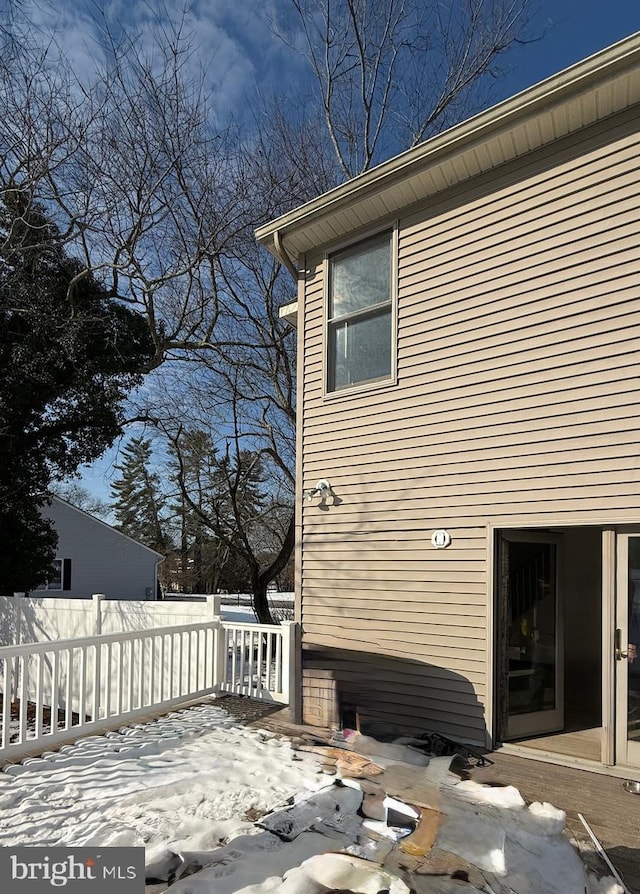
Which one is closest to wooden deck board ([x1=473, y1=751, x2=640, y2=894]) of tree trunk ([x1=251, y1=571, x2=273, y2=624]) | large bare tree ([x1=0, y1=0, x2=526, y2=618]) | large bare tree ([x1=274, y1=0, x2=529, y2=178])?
tree trunk ([x1=251, y1=571, x2=273, y2=624])

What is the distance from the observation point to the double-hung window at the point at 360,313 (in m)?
5.78

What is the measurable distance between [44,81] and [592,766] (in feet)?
30.5

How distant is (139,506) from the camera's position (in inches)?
1137

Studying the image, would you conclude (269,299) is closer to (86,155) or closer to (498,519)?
(86,155)

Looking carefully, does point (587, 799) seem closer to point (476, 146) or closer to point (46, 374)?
point (476, 146)

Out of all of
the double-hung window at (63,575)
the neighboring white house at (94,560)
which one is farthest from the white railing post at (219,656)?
the double-hung window at (63,575)

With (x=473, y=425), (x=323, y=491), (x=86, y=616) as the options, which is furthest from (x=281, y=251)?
(x=86, y=616)

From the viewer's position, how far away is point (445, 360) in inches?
207

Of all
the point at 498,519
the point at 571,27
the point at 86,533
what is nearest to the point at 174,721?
the point at 498,519

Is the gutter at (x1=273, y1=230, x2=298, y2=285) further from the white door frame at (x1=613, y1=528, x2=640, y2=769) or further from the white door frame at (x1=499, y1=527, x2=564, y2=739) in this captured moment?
the white door frame at (x1=613, y1=528, x2=640, y2=769)

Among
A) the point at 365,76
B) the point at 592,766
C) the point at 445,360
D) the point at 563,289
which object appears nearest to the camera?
the point at 592,766

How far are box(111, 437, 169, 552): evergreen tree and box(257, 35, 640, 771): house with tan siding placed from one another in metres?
19.7

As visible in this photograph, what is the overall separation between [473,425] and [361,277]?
196 centimetres

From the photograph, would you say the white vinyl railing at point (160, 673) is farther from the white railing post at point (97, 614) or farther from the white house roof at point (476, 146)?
the white house roof at point (476, 146)
